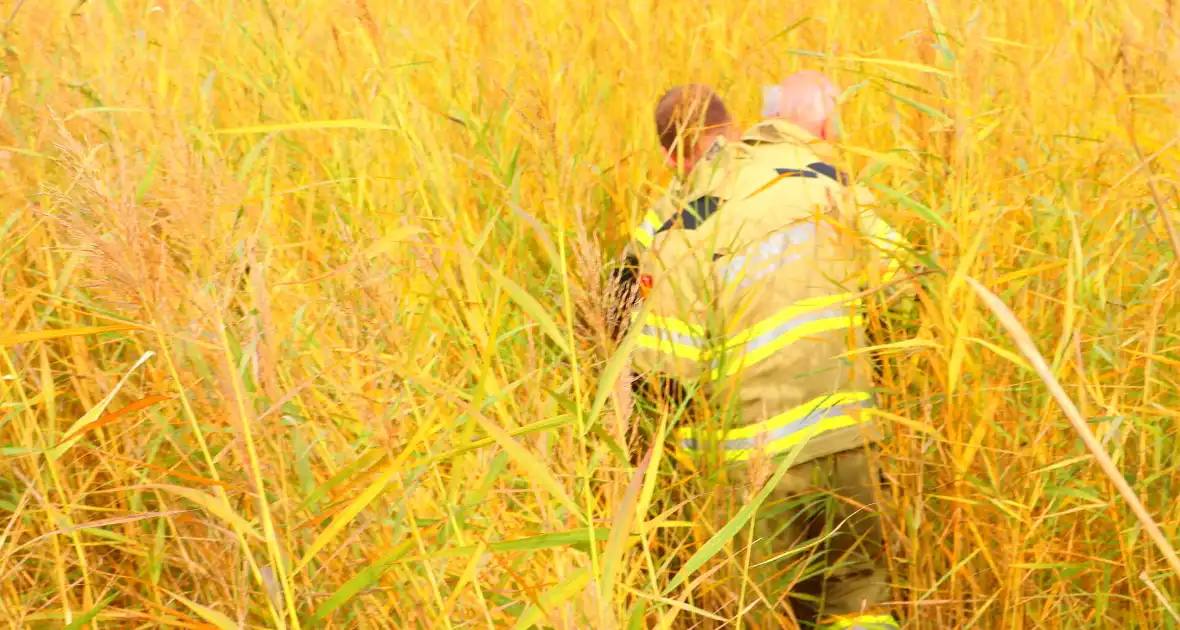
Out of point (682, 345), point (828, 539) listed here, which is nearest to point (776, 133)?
point (682, 345)

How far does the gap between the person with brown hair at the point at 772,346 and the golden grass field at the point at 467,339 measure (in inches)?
5.9

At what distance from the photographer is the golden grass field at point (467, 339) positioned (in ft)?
3.48

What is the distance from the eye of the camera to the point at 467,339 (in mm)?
1889

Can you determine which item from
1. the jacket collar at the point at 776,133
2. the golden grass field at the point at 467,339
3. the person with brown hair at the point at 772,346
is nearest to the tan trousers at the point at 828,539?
the person with brown hair at the point at 772,346

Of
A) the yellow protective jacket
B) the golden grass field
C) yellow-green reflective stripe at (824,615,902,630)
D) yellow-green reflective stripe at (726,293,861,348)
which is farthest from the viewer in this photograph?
yellow-green reflective stripe at (726,293,861,348)

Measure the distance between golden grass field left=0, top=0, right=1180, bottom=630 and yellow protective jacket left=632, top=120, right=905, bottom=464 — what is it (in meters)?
0.18

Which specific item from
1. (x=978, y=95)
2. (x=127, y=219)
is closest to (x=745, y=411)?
(x=978, y=95)

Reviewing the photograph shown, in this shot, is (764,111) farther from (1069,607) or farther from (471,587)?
(471,587)

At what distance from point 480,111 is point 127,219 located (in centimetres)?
208

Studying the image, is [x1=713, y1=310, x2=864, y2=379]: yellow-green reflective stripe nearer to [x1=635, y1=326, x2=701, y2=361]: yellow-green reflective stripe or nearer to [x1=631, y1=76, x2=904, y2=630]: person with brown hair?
[x1=631, y1=76, x2=904, y2=630]: person with brown hair

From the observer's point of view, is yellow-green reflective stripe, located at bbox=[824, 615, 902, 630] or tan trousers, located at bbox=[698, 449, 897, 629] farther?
tan trousers, located at bbox=[698, 449, 897, 629]

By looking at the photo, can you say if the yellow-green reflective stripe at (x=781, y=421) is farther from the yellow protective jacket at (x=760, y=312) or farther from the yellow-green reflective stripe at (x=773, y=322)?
the yellow-green reflective stripe at (x=773, y=322)

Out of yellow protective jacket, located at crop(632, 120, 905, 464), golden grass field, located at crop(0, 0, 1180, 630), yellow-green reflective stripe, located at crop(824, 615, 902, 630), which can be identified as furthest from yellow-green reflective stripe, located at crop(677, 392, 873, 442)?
yellow-green reflective stripe, located at crop(824, 615, 902, 630)

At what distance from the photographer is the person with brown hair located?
2203 mm
